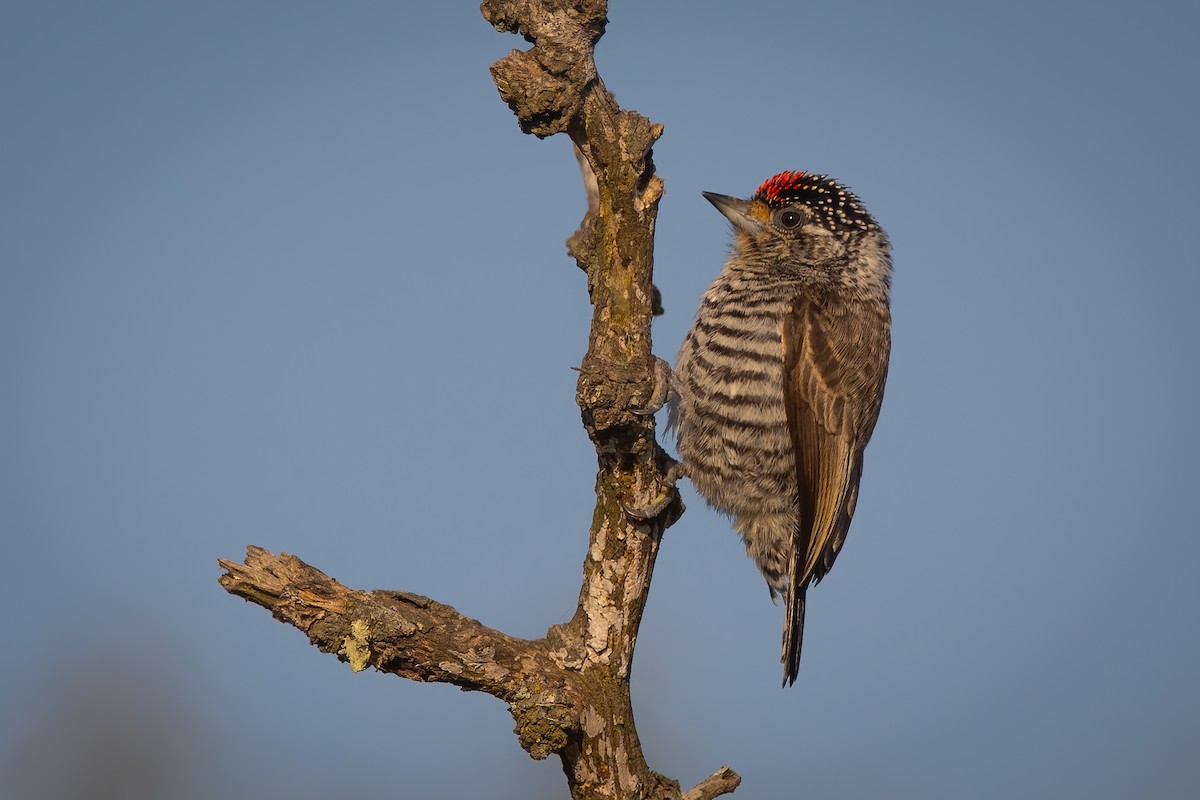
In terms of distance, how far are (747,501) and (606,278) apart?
6.05 ft

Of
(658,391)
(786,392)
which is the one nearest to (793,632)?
(786,392)

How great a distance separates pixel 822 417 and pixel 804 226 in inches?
42.7

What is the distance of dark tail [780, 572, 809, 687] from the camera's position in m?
5.46

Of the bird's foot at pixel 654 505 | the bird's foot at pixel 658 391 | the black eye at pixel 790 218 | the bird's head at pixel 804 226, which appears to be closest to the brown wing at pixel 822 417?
the bird's head at pixel 804 226

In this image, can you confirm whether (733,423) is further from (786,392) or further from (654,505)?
(654,505)

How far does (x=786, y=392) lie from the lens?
530cm

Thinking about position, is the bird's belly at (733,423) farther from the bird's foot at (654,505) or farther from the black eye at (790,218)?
the bird's foot at (654,505)

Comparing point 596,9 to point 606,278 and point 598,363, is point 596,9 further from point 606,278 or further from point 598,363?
point 598,363

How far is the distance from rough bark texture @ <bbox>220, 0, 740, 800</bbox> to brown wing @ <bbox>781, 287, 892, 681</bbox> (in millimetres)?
1352

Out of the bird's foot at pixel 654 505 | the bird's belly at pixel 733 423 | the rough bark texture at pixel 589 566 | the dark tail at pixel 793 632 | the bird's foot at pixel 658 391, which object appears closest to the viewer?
the rough bark texture at pixel 589 566

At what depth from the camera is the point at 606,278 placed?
3.96 metres

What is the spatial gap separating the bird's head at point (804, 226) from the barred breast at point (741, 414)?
38cm

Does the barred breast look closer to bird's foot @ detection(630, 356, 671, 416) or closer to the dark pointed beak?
the dark pointed beak

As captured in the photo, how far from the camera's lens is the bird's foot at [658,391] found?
3936mm
